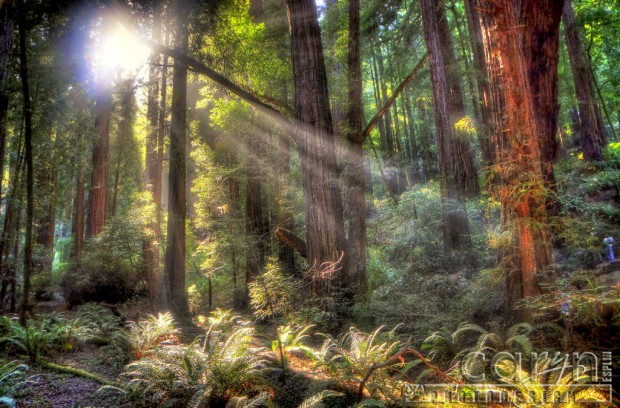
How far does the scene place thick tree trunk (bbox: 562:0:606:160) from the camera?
13844 mm

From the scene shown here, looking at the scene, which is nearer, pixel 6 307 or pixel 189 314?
pixel 6 307

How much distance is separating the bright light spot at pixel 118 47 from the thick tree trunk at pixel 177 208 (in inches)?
51.5

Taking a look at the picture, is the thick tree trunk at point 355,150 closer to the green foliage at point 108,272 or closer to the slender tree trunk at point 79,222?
the green foliage at point 108,272

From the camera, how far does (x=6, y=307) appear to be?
9.50m

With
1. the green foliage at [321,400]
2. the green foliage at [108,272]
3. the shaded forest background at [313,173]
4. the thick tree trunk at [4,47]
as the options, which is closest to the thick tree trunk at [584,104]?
the shaded forest background at [313,173]

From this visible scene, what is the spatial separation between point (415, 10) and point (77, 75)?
10.7 m

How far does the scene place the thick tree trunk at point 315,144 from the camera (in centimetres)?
719

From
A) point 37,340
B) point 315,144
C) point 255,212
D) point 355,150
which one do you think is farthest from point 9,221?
point 355,150

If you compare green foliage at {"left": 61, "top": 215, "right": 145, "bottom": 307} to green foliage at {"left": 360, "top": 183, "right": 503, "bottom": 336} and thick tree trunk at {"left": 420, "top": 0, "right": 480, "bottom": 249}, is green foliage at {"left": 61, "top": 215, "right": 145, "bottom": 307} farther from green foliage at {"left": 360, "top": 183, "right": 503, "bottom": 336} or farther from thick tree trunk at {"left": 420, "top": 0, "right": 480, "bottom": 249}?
thick tree trunk at {"left": 420, "top": 0, "right": 480, "bottom": 249}

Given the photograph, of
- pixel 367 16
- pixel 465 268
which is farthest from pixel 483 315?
pixel 367 16

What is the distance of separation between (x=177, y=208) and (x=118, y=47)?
4842 millimetres

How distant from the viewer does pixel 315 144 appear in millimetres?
7359

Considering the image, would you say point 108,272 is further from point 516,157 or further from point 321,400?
point 516,157

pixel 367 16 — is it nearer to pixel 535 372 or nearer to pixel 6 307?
pixel 535 372
